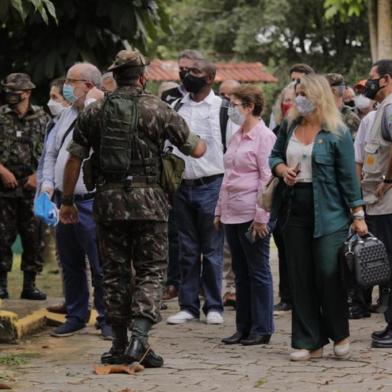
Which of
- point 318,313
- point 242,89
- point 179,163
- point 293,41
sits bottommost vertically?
point 318,313

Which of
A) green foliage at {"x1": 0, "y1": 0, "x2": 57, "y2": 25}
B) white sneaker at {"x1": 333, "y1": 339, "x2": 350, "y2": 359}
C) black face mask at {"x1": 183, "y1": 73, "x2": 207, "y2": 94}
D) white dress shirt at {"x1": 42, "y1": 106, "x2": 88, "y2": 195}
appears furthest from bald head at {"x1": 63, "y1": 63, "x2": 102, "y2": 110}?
white sneaker at {"x1": 333, "y1": 339, "x2": 350, "y2": 359}

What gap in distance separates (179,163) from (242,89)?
4.81ft

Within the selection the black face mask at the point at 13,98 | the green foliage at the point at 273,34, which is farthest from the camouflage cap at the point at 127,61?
the green foliage at the point at 273,34

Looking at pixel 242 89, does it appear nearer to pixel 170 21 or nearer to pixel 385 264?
pixel 385 264

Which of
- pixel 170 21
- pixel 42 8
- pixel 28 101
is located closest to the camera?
pixel 42 8

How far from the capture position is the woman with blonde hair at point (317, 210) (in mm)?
8125

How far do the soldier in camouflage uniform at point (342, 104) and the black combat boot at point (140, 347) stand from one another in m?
3.34

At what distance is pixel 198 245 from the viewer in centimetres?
1045

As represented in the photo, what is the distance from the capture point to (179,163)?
8.07 metres

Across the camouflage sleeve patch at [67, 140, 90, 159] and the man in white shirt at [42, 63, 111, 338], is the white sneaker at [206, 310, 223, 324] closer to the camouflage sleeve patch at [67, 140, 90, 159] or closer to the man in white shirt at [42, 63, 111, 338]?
the man in white shirt at [42, 63, 111, 338]

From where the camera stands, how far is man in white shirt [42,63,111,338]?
9.38 metres

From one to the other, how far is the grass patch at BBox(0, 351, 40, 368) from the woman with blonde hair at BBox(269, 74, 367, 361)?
1.95 m

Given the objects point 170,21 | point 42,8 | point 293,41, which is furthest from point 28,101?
point 293,41

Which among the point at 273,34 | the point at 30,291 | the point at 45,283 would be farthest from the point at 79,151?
the point at 273,34
